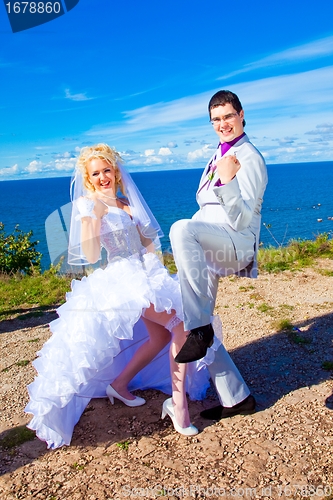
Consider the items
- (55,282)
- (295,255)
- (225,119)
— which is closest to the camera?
(225,119)

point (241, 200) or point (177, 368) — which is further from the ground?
point (241, 200)

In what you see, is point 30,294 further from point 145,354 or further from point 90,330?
point 90,330

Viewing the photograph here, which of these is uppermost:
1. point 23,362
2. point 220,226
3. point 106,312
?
point 220,226

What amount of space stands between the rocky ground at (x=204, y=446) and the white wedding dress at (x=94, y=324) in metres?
0.36

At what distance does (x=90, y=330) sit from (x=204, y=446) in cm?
152

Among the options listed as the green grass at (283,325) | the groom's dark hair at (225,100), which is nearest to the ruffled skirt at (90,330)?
the groom's dark hair at (225,100)

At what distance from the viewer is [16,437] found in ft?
13.8

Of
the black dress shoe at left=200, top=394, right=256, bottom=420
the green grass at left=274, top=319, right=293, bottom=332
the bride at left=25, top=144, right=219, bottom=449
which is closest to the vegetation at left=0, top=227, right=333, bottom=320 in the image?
the green grass at left=274, top=319, right=293, bottom=332

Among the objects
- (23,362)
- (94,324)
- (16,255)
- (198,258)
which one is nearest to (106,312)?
(94,324)

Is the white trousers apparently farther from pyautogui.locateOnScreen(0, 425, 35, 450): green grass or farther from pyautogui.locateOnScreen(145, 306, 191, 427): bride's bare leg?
pyautogui.locateOnScreen(0, 425, 35, 450): green grass

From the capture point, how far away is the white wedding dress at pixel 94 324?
3.76 meters

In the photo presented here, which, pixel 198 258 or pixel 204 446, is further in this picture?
pixel 204 446

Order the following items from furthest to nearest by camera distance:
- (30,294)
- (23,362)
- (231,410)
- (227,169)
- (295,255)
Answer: (295,255), (30,294), (23,362), (231,410), (227,169)

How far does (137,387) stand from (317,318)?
135 inches
